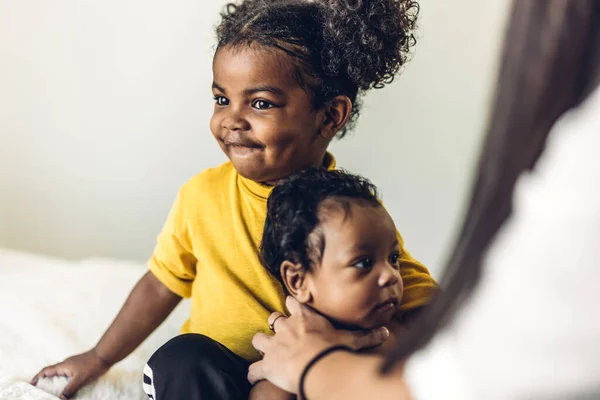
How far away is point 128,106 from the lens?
156 cm

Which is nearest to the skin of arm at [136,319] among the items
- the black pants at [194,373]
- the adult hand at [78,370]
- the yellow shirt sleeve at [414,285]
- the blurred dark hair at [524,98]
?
the adult hand at [78,370]

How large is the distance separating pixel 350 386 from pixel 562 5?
0.41 meters

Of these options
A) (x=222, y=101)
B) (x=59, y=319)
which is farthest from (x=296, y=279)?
(x=59, y=319)

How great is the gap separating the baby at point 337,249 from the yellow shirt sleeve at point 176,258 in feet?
0.73

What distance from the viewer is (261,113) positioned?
92cm

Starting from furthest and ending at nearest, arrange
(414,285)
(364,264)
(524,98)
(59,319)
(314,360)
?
(59,319) < (414,285) < (364,264) < (314,360) < (524,98)

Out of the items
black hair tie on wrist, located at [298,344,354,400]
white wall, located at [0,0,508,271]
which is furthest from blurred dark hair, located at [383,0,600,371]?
white wall, located at [0,0,508,271]

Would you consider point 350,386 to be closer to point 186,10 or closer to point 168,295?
point 168,295

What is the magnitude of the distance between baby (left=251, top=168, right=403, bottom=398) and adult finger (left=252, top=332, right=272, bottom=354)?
0.07 metres

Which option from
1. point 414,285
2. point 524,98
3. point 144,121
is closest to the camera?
point 524,98

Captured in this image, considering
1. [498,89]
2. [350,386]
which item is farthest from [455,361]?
[498,89]

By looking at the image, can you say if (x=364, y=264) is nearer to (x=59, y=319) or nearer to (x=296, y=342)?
(x=296, y=342)

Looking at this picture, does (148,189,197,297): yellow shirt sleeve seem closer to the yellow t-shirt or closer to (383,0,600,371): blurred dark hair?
the yellow t-shirt

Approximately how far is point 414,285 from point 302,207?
226mm
